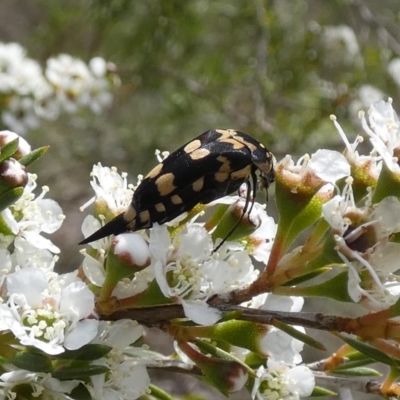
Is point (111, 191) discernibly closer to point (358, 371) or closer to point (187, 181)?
point (187, 181)

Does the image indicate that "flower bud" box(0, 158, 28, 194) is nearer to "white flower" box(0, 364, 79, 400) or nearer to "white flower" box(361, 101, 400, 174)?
"white flower" box(0, 364, 79, 400)

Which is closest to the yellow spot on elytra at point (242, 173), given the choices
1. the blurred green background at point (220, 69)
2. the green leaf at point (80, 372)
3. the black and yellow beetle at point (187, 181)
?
the black and yellow beetle at point (187, 181)

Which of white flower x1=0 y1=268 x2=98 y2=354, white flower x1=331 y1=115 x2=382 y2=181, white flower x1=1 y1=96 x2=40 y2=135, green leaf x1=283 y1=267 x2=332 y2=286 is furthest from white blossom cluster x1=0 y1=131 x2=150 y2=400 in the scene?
white flower x1=1 y1=96 x2=40 y2=135

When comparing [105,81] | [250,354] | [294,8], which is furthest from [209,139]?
[294,8]

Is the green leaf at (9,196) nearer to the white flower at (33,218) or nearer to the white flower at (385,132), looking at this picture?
the white flower at (33,218)

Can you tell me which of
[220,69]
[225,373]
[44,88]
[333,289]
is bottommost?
[220,69]

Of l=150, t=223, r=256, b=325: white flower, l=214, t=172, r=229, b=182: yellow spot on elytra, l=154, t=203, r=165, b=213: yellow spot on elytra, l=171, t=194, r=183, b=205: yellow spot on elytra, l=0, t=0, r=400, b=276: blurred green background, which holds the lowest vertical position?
l=0, t=0, r=400, b=276: blurred green background

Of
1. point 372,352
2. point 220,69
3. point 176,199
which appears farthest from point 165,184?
point 220,69
